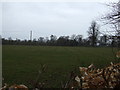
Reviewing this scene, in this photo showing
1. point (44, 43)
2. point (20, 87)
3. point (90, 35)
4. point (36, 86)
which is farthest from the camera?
point (44, 43)

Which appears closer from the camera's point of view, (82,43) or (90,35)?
(90,35)

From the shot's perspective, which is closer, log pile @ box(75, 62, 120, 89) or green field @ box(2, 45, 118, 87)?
log pile @ box(75, 62, 120, 89)

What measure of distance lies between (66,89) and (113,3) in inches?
612

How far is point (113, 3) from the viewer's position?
659 inches

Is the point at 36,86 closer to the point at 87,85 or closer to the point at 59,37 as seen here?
the point at 87,85

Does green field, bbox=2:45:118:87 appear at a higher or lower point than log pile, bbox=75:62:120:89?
lower

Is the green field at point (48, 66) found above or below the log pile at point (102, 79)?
below

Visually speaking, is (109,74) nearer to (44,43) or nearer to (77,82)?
(77,82)

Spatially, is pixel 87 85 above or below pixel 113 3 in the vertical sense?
below

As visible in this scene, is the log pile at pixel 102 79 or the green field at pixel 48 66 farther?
the green field at pixel 48 66

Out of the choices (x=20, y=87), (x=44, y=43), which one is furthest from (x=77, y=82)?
(x=44, y=43)

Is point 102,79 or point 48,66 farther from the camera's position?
point 48,66

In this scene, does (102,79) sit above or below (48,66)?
above

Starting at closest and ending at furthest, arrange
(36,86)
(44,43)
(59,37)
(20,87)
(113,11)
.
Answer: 1. (20,87)
2. (36,86)
3. (113,11)
4. (59,37)
5. (44,43)
